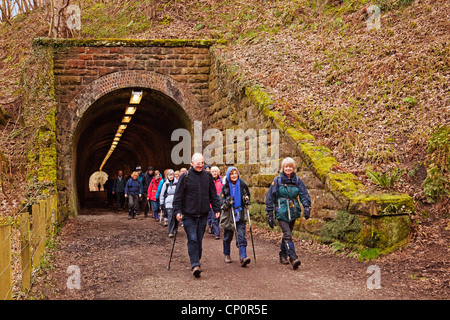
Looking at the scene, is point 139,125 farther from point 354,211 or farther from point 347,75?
point 354,211

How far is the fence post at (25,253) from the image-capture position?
214 inches

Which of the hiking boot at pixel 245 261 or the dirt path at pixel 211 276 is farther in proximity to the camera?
the hiking boot at pixel 245 261

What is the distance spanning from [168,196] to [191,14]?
12848 mm

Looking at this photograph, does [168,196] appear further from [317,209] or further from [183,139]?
[183,139]

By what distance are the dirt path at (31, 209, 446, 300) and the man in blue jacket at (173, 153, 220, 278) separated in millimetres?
554

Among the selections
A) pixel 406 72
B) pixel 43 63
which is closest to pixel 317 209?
pixel 406 72

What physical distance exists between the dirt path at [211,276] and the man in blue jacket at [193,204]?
554 mm

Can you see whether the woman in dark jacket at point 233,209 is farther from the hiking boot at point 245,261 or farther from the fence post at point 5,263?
the fence post at point 5,263

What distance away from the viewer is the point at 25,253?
5.58 m

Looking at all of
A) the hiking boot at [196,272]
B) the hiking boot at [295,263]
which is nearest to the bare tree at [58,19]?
the hiking boot at [196,272]

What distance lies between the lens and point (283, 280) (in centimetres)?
614

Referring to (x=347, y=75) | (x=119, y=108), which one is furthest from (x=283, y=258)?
(x=119, y=108)
